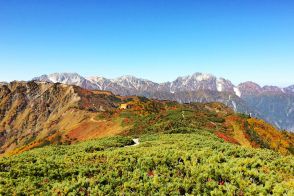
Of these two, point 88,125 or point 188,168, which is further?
point 88,125

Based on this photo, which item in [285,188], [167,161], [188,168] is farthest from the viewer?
[167,161]

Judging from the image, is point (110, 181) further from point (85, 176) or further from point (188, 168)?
point (188, 168)

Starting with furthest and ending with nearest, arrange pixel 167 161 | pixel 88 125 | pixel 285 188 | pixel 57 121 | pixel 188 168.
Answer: pixel 57 121 < pixel 88 125 < pixel 167 161 < pixel 188 168 < pixel 285 188

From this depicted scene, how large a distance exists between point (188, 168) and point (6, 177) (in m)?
14.1

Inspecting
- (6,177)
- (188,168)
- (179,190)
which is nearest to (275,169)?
(188,168)

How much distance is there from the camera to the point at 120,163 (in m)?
24.5

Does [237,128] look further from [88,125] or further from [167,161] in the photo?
[167,161]

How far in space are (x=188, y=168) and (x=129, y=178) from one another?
4932 millimetres

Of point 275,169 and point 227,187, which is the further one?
point 275,169

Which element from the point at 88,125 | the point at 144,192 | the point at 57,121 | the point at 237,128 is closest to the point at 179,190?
the point at 144,192

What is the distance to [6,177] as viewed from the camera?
21109mm

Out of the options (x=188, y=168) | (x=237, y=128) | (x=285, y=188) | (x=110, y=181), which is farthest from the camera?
(x=237, y=128)

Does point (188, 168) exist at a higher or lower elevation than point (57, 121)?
higher

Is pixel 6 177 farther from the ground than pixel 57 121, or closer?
farther from the ground
